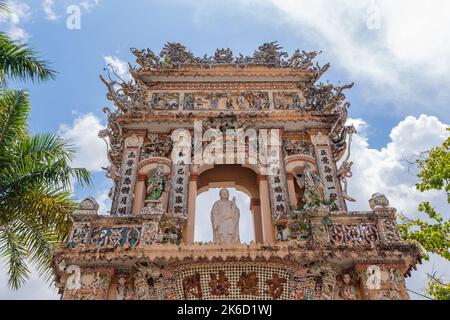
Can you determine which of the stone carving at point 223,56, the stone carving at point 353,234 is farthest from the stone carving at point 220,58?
the stone carving at point 353,234

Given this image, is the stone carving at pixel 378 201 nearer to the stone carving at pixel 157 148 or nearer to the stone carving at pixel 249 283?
the stone carving at pixel 249 283

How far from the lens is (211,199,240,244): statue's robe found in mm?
10250

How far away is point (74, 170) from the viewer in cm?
1035

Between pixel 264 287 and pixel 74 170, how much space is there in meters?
5.21

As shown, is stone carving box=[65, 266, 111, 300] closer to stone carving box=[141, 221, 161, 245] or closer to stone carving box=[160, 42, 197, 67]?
stone carving box=[141, 221, 161, 245]

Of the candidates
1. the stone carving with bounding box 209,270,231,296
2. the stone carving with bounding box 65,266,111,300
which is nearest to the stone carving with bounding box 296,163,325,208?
the stone carving with bounding box 209,270,231,296

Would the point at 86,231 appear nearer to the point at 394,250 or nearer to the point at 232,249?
the point at 232,249

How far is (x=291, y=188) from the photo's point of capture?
11.2 metres

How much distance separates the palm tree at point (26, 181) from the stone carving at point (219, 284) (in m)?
3.59

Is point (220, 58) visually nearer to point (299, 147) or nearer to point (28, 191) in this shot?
point (299, 147)

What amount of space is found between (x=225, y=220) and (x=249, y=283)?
7.02 ft

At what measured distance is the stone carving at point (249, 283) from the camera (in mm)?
8648

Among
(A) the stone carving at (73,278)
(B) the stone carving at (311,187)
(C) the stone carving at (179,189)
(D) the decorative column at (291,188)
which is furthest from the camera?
(D) the decorative column at (291,188)
